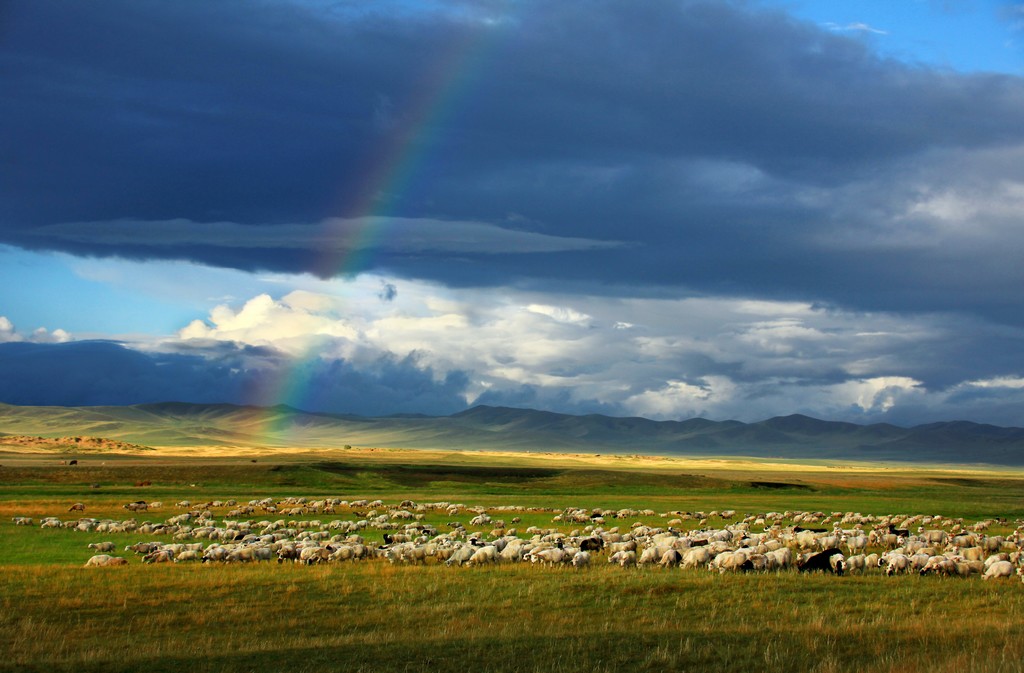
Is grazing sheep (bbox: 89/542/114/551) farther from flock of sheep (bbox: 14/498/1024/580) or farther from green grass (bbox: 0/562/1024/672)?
green grass (bbox: 0/562/1024/672)

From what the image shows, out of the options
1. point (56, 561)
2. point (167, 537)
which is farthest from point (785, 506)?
point (56, 561)

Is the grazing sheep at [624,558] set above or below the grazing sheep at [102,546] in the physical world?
above

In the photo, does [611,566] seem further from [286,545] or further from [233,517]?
[233,517]

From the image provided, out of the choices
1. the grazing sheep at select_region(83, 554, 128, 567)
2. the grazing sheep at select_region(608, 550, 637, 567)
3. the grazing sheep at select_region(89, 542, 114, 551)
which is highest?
the grazing sheep at select_region(608, 550, 637, 567)

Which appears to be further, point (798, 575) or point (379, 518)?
point (379, 518)

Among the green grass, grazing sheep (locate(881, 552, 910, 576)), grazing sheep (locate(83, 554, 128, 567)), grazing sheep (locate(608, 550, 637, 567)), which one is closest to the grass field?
the green grass

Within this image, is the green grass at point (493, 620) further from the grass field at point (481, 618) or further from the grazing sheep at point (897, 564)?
the grazing sheep at point (897, 564)

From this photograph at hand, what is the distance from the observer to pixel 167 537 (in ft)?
104

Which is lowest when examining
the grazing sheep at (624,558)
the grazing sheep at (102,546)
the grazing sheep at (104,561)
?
the grazing sheep at (102,546)

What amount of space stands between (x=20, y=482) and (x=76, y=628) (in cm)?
5982

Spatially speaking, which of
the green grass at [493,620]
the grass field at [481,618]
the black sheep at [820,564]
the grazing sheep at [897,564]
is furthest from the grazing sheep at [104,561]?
the grazing sheep at [897,564]

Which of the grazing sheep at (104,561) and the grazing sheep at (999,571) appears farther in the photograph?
the grazing sheep at (104,561)

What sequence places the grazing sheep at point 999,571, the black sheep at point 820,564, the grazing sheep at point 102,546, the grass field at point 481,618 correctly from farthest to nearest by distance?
the grazing sheep at point 102,546 < the black sheep at point 820,564 < the grazing sheep at point 999,571 < the grass field at point 481,618

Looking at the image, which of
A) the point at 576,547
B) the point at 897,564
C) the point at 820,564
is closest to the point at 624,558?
the point at 576,547
